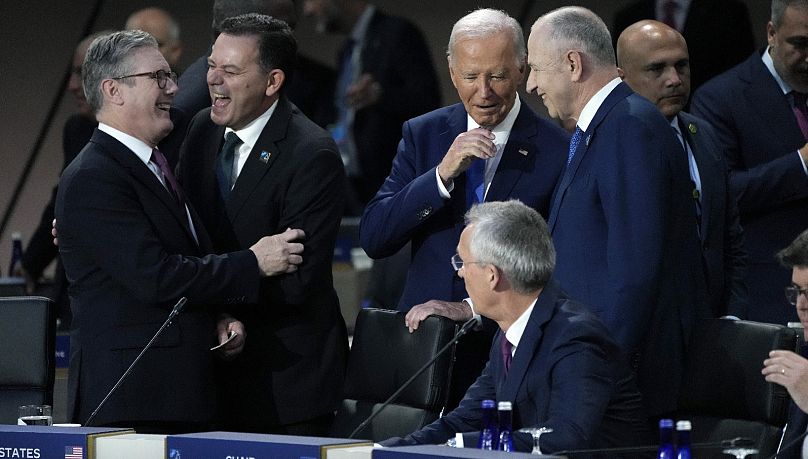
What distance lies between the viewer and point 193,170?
3977 mm

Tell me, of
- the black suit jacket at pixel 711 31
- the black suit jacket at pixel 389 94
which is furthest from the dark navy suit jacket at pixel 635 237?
the black suit jacket at pixel 389 94

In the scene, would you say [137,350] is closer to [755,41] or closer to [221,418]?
[221,418]

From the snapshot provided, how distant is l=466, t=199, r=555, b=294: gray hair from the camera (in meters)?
3.04

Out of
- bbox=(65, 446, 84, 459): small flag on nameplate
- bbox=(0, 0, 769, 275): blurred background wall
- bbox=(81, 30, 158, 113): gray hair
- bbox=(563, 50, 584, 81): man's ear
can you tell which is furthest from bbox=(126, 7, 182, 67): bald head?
bbox=(65, 446, 84, 459): small flag on nameplate

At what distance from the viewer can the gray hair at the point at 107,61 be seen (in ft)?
12.1

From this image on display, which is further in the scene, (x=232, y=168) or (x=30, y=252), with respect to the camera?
(x=30, y=252)

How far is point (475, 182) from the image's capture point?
3807mm

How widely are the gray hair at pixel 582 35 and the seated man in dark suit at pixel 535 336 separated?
2.00 feet

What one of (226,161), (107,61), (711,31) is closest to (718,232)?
(226,161)

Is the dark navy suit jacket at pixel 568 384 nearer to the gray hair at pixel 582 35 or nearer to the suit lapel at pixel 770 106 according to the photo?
the gray hair at pixel 582 35

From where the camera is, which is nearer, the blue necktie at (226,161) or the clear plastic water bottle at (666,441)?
the clear plastic water bottle at (666,441)

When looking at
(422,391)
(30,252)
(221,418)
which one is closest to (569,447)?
(422,391)

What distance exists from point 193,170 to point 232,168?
14 centimetres

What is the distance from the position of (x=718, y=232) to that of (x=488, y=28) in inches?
34.9
